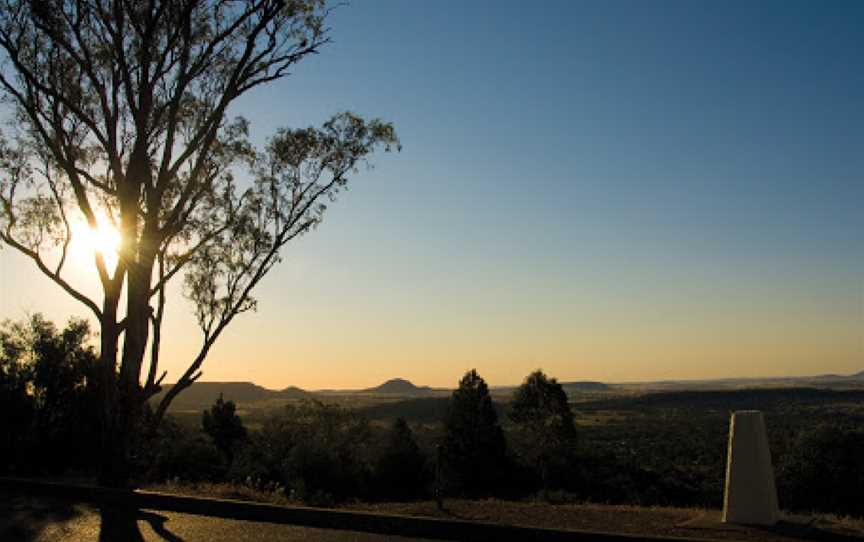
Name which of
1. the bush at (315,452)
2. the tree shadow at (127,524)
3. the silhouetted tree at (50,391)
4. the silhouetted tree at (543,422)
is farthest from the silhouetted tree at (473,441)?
the tree shadow at (127,524)

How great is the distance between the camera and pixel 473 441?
2221 inches

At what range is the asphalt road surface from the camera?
9.30 m

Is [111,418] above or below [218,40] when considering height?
below

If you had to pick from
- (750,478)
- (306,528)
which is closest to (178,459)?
(306,528)

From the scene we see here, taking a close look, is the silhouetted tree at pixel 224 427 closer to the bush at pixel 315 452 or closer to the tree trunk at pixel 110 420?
the bush at pixel 315 452

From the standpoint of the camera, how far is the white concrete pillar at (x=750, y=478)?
32.1 feet

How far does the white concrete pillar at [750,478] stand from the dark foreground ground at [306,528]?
0.26m

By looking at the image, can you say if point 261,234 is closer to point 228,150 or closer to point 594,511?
point 228,150

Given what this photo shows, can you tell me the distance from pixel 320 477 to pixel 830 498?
91.2ft

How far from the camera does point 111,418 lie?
1577 cm

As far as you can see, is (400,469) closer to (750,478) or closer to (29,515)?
(29,515)

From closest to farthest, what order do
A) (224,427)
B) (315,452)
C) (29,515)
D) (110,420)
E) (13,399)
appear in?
(29,515) < (110,420) < (13,399) < (315,452) < (224,427)

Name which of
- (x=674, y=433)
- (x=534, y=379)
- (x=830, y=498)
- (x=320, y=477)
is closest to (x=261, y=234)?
(x=320, y=477)

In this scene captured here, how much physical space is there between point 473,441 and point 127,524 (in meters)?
47.6
